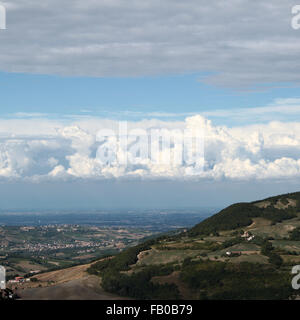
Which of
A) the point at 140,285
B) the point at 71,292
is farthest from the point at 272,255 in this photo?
the point at 71,292

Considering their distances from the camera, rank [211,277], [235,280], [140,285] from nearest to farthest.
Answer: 1. [235,280]
2. [211,277]
3. [140,285]

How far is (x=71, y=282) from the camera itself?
175375 millimetres

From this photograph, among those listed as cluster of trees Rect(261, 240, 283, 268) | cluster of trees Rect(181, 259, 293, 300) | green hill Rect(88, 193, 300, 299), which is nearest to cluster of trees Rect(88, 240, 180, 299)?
green hill Rect(88, 193, 300, 299)

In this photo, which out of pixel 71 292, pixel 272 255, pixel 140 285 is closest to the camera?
pixel 71 292

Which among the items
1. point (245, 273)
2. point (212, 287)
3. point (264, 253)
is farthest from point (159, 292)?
point (264, 253)

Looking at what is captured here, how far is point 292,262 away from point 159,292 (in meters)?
46.6

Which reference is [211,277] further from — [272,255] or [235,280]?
[272,255]

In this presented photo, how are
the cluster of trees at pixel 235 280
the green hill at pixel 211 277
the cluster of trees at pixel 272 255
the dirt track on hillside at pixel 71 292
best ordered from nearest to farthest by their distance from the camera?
1. the dirt track on hillside at pixel 71 292
2. the cluster of trees at pixel 235 280
3. the green hill at pixel 211 277
4. the cluster of trees at pixel 272 255

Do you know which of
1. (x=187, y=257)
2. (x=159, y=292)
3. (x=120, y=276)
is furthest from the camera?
(x=187, y=257)

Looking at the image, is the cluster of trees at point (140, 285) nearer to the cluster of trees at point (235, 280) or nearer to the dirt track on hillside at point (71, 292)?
the dirt track on hillside at point (71, 292)

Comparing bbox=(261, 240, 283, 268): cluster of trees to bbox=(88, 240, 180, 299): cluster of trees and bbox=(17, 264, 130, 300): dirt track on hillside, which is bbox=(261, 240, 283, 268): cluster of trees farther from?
bbox=(17, 264, 130, 300): dirt track on hillside

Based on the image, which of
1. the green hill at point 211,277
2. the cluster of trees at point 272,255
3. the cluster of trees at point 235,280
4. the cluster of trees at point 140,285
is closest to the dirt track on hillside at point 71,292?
the cluster of trees at point 140,285
